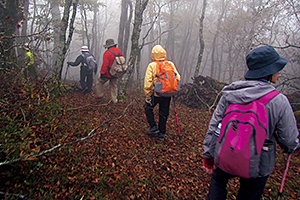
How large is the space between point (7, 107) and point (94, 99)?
3.33 m

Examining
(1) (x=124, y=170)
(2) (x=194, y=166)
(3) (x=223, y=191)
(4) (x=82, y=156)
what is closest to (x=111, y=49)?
(4) (x=82, y=156)

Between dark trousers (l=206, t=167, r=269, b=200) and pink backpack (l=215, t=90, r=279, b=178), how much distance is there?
18 centimetres

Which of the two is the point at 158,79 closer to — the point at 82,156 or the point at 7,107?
the point at 82,156

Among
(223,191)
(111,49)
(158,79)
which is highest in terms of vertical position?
(111,49)

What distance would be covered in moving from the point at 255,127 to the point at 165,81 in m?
2.53

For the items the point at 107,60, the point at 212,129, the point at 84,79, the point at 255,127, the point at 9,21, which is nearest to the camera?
the point at 255,127

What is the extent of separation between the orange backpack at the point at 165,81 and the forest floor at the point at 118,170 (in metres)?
1.59

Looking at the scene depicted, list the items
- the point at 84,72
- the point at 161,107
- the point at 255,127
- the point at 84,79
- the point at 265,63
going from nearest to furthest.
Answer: the point at 255,127
the point at 265,63
the point at 161,107
the point at 84,72
the point at 84,79

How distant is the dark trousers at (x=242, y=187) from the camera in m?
1.64

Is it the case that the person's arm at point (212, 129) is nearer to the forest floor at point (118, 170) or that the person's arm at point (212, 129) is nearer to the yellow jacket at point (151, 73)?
the forest floor at point (118, 170)

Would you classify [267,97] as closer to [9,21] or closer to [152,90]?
[152,90]

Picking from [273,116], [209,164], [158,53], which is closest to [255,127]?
[273,116]

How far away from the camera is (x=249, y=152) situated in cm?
150

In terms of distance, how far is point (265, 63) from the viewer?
1.69m
